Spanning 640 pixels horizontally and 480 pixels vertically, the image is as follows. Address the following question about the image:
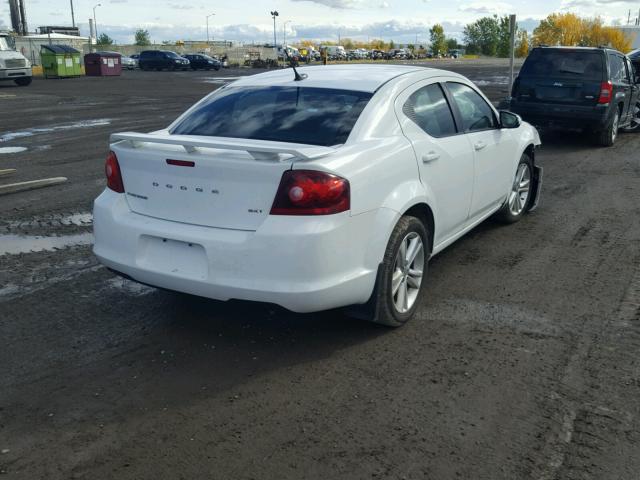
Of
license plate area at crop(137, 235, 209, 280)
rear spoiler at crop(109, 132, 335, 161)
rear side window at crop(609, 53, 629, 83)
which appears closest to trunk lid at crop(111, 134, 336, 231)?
rear spoiler at crop(109, 132, 335, 161)

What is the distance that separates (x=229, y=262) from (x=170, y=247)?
438 mm

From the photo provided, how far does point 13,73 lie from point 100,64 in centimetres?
1598

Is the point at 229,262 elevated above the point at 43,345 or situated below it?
above

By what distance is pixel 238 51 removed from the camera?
82.9 metres

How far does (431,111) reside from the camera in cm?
508

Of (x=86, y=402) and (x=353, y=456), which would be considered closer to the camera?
(x=353, y=456)

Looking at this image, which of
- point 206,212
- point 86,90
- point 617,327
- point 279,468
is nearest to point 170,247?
point 206,212

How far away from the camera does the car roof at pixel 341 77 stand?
4746 millimetres

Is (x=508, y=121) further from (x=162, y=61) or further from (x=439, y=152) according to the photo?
(x=162, y=61)

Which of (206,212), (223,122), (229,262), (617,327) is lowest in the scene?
(617,327)

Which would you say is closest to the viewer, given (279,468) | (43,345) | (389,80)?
(279,468)

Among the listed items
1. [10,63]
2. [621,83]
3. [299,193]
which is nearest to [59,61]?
[10,63]

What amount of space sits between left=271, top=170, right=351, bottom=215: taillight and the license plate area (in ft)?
1.73

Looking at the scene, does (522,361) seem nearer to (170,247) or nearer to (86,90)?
(170,247)
